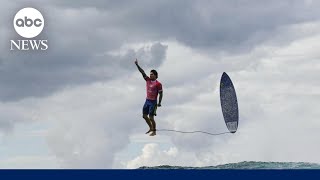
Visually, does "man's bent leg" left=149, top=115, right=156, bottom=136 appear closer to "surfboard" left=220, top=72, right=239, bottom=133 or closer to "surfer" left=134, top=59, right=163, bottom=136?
"surfer" left=134, top=59, right=163, bottom=136

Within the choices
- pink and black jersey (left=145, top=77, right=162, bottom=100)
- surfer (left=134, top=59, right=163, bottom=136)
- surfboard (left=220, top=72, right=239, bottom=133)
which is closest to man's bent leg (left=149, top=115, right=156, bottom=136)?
surfer (left=134, top=59, right=163, bottom=136)

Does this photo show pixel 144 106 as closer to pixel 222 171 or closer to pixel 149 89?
pixel 149 89

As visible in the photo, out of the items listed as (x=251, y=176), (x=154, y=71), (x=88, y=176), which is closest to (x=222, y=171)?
(x=251, y=176)

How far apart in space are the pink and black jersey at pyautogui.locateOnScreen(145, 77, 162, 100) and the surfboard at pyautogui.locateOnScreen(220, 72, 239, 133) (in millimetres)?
14497

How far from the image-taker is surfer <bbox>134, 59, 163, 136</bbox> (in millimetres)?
57594

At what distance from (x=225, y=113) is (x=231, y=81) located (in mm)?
3699

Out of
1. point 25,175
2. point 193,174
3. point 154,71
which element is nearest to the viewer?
point 154,71

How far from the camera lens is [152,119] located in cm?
5938

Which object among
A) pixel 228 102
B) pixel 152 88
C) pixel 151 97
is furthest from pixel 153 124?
pixel 228 102

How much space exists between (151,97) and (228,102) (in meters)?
16.0

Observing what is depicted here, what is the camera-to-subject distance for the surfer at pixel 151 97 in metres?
57.6

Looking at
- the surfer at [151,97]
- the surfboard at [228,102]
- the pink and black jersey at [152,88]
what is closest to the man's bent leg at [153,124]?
Result: the surfer at [151,97]

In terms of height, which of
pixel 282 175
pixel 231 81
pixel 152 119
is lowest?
pixel 282 175

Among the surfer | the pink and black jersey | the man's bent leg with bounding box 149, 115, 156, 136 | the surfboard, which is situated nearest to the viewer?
the surfer
